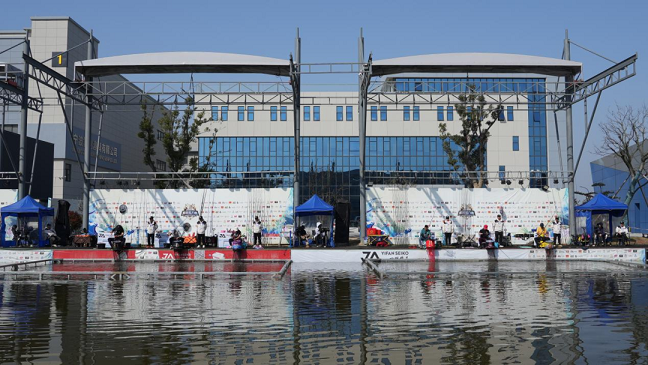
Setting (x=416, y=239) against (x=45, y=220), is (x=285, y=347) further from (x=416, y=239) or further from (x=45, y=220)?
(x=45, y=220)

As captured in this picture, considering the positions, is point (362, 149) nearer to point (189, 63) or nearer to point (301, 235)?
point (301, 235)

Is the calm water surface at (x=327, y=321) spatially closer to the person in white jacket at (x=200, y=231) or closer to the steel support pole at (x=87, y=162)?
the person in white jacket at (x=200, y=231)

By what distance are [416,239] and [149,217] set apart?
1330cm

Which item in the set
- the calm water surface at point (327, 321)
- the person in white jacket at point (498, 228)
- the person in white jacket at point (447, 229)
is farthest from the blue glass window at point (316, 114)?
the calm water surface at point (327, 321)

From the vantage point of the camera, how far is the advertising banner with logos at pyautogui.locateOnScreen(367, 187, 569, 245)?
2988cm

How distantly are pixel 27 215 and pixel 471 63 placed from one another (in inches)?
895

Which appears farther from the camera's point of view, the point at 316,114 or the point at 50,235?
the point at 316,114

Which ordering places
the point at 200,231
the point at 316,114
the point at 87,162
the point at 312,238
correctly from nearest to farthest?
1. the point at 200,231
2. the point at 312,238
3. the point at 87,162
4. the point at 316,114

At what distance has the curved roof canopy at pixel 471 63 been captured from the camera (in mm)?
28953

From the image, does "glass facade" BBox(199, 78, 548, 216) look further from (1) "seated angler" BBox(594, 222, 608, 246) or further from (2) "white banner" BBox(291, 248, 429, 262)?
(2) "white banner" BBox(291, 248, 429, 262)

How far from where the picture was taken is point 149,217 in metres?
29.3

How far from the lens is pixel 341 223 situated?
30.2 meters

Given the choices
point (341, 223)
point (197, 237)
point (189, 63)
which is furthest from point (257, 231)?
point (189, 63)

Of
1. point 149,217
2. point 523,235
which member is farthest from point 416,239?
point 149,217
